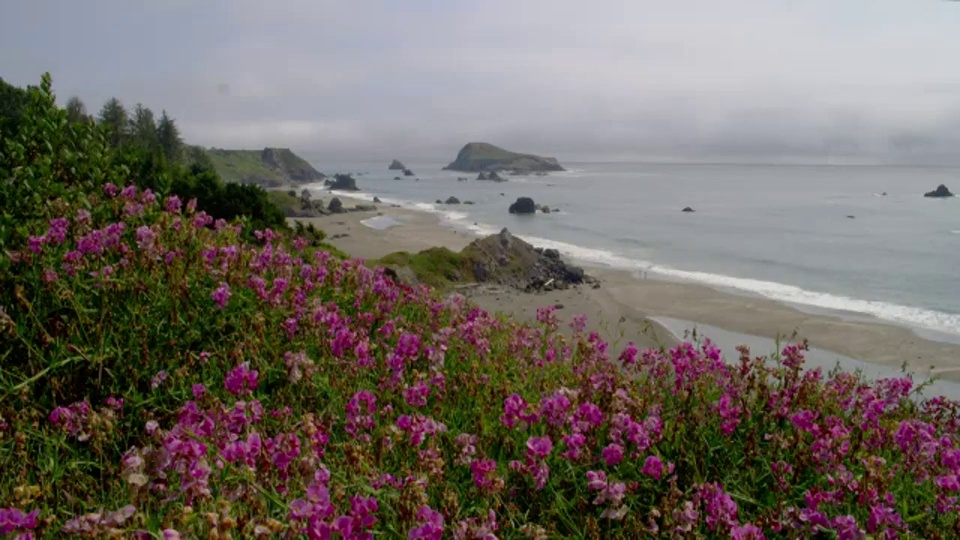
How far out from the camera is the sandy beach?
20.0m

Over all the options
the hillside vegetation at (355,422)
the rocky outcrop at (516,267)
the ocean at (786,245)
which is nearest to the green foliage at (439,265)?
the rocky outcrop at (516,267)

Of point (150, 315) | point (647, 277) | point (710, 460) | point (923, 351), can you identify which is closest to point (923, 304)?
point (923, 351)

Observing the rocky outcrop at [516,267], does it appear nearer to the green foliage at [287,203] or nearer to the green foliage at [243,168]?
the green foliage at [287,203]

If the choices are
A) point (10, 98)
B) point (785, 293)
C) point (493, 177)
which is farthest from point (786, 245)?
point (493, 177)

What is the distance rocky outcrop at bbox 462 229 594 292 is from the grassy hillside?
11446 cm

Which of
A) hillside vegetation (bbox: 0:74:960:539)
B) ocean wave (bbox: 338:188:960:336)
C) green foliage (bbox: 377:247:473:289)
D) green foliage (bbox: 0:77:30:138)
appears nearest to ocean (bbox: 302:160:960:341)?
ocean wave (bbox: 338:188:960:336)

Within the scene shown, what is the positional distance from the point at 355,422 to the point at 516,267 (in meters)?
25.9

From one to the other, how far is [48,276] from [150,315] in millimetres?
732

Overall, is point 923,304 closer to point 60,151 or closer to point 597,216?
point 60,151

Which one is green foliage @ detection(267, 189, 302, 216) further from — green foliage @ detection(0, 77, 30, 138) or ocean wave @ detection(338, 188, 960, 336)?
ocean wave @ detection(338, 188, 960, 336)

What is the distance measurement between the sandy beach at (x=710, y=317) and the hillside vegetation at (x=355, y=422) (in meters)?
10.9

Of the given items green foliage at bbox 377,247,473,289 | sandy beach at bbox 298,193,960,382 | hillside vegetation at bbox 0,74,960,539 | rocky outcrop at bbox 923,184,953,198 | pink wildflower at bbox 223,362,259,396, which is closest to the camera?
hillside vegetation at bbox 0,74,960,539

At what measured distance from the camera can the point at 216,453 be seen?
2.99 m

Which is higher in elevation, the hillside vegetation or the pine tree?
the pine tree
